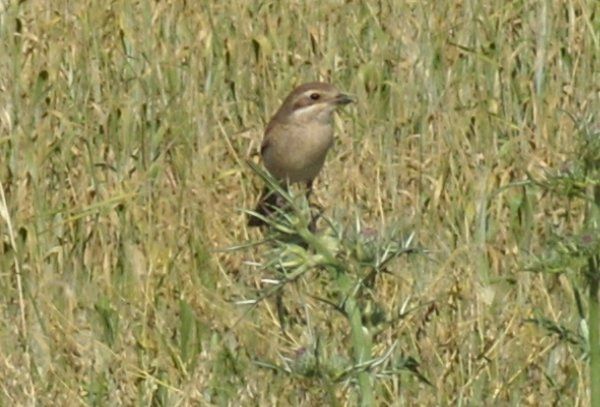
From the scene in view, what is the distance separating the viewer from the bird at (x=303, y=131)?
6953mm

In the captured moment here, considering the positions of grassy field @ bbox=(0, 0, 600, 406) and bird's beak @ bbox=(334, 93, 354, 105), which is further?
bird's beak @ bbox=(334, 93, 354, 105)

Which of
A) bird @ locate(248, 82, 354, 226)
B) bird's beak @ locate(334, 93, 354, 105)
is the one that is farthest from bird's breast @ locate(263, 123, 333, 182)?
bird's beak @ locate(334, 93, 354, 105)

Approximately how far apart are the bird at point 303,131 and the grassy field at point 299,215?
10 cm

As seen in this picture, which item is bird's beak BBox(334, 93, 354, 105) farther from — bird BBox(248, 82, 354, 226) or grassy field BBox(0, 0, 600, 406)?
grassy field BBox(0, 0, 600, 406)

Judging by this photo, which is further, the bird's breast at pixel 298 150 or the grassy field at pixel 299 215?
the bird's breast at pixel 298 150

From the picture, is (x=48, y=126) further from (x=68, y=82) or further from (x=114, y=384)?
(x=114, y=384)

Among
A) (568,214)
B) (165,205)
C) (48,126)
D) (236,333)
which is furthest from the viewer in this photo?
(48,126)

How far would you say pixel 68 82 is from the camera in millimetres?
7566

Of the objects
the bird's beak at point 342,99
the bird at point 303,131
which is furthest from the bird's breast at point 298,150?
the bird's beak at point 342,99

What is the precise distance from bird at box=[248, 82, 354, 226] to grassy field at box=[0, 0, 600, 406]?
98 mm

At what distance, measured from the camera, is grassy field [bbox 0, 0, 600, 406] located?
187 inches

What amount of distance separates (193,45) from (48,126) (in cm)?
98

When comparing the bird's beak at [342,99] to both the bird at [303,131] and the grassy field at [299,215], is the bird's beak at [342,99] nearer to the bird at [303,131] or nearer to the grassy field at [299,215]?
the bird at [303,131]

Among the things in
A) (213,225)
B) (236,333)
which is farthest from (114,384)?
(213,225)
